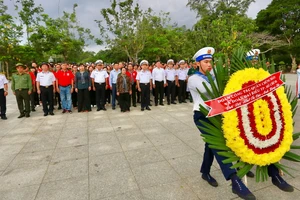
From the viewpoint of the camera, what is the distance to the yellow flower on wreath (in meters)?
1.97

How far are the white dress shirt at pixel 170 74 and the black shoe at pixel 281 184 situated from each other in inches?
237

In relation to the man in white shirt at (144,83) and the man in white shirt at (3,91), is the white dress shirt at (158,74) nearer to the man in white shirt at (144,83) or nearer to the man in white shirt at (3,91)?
the man in white shirt at (144,83)

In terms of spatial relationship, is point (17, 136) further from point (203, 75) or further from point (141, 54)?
point (141, 54)

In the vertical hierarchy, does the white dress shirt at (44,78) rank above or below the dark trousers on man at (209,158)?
above

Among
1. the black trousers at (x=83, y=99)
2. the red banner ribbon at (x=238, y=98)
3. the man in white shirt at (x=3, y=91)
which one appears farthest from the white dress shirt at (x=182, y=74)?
the red banner ribbon at (x=238, y=98)

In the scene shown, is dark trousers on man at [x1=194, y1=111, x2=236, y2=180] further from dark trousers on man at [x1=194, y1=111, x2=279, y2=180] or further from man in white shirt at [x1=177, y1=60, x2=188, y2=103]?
→ man in white shirt at [x1=177, y1=60, x2=188, y2=103]

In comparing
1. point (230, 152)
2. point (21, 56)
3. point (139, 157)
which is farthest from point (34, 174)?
point (21, 56)

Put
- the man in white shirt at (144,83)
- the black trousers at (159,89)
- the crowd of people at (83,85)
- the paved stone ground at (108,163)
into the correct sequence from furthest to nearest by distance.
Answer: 1. the black trousers at (159,89)
2. the man in white shirt at (144,83)
3. the crowd of people at (83,85)
4. the paved stone ground at (108,163)

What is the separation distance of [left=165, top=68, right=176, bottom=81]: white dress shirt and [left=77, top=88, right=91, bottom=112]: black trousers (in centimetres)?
311

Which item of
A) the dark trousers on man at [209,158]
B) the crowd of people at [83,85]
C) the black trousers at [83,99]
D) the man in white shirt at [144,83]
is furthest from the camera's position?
the man in white shirt at [144,83]

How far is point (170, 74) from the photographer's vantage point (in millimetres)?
8070

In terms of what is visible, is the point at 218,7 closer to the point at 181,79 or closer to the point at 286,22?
the point at 286,22

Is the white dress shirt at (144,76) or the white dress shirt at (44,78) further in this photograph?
the white dress shirt at (144,76)

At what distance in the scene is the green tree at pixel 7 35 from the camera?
19797mm
